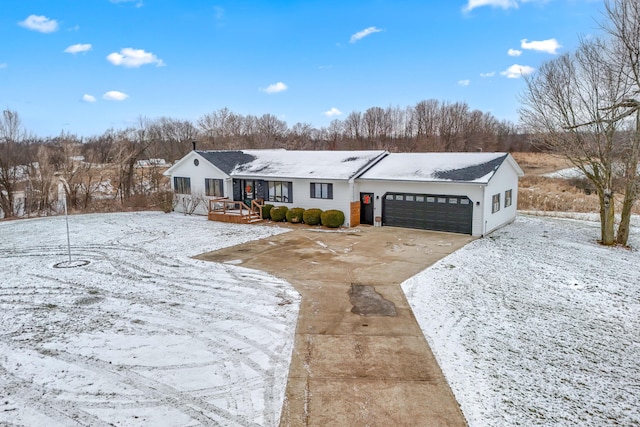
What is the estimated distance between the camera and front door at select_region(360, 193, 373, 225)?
18859 millimetres

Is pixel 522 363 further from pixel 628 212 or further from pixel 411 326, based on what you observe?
pixel 628 212

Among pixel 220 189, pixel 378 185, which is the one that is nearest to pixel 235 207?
pixel 220 189

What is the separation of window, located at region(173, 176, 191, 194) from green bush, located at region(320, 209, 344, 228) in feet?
29.7

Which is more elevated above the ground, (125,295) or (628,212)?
(628,212)

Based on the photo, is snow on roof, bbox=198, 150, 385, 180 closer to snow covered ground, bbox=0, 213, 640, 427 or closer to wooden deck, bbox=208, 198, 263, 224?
wooden deck, bbox=208, 198, 263, 224

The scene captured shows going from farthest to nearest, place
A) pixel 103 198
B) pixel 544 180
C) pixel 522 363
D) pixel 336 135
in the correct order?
pixel 336 135, pixel 544 180, pixel 103 198, pixel 522 363

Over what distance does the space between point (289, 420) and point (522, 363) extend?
391cm

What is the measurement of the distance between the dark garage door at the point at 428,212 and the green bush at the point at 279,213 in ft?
15.4

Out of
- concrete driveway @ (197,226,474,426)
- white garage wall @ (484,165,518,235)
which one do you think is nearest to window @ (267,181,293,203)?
concrete driveway @ (197,226,474,426)

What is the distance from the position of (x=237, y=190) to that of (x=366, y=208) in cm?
712

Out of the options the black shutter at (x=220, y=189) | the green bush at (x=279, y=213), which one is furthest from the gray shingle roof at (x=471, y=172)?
the black shutter at (x=220, y=189)

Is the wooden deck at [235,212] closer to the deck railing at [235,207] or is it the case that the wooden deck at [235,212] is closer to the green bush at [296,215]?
the deck railing at [235,207]

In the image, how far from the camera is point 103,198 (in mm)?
29359

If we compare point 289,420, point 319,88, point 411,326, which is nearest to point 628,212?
point 411,326
